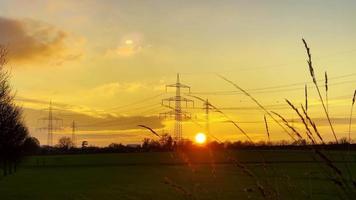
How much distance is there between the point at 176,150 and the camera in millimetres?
2504

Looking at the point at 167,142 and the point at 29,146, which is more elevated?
the point at 29,146

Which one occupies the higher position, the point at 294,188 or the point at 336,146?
the point at 336,146

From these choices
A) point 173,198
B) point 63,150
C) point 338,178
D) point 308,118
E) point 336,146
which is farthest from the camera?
point 63,150

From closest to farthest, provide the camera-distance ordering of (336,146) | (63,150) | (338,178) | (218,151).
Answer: (338,178) → (336,146) → (218,151) → (63,150)

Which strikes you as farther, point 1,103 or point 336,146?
point 1,103

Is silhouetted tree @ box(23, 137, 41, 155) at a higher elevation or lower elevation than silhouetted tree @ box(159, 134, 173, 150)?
higher

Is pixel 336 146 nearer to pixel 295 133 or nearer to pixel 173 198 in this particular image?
pixel 295 133

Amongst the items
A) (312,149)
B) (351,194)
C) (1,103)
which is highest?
(1,103)

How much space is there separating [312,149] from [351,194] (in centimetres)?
21

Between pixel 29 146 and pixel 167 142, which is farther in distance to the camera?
pixel 29 146

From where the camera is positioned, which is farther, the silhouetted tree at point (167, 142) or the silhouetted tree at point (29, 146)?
the silhouetted tree at point (29, 146)

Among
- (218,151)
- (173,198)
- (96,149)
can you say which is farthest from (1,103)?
(96,149)

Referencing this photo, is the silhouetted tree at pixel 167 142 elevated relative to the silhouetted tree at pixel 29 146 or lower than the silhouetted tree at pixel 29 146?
lower

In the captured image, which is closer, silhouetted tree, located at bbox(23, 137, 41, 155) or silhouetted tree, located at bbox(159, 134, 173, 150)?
silhouetted tree, located at bbox(159, 134, 173, 150)
